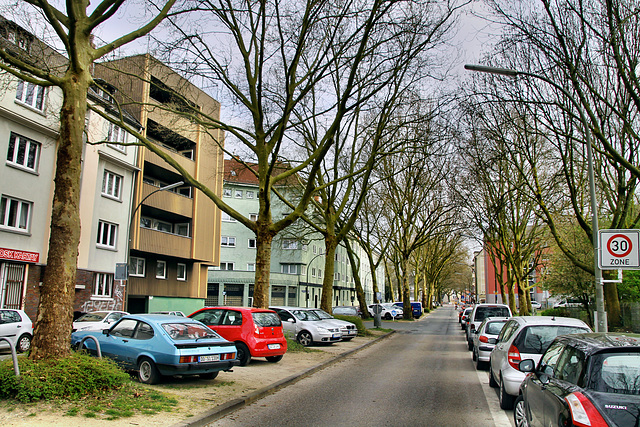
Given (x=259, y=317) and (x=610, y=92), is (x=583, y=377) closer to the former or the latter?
(x=259, y=317)

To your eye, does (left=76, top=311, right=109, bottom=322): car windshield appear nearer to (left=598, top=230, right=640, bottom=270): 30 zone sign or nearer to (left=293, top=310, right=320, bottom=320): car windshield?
(left=293, top=310, right=320, bottom=320): car windshield

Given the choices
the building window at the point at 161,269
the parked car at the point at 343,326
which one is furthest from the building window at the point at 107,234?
the parked car at the point at 343,326

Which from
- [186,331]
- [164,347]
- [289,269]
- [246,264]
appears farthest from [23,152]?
[289,269]

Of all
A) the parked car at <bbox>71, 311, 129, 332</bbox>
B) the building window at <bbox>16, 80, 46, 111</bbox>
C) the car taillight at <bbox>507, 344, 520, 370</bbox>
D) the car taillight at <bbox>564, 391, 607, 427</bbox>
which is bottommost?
the parked car at <bbox>71, 311, 129, 332</bbox>

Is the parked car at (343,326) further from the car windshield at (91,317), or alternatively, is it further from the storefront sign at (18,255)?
the storefront sign at (18,255)

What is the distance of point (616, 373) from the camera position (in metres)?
4.15

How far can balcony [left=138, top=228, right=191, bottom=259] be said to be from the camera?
30.1 m

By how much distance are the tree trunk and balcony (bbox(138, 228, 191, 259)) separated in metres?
22.3

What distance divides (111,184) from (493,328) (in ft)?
72.1

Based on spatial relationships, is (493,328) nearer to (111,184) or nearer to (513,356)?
(513,356)

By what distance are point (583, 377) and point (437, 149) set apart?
14646mm

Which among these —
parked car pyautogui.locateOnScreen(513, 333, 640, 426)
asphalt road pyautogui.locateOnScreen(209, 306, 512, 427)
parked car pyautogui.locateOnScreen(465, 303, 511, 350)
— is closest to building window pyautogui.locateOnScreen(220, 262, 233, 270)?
parked car pyautogui.locateOnScreen(465, 303, 511, 350)

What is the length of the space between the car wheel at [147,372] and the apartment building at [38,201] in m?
10.3

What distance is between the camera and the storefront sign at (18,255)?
771 inches
